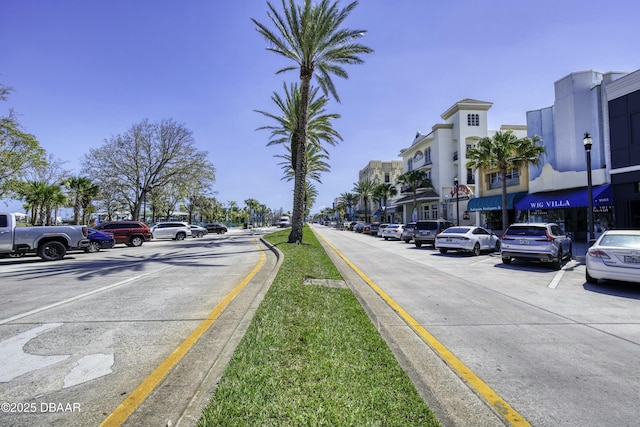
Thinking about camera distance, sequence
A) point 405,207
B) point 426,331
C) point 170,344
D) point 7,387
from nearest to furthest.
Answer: point 7,387
point 170,344
point 426,331
point 405,207

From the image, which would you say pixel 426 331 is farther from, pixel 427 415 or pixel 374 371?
pixel 427 415

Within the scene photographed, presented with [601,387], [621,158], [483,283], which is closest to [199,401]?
[601,387]

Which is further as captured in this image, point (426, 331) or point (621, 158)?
point (621, 158)

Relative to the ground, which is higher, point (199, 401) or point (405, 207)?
point (405, 207)

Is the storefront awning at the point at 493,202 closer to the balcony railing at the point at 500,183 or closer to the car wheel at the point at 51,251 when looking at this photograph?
the balcony railing at the point at 500,183

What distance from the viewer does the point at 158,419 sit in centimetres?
263

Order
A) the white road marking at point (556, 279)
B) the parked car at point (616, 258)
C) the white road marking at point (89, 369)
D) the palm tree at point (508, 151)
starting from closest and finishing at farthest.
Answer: the white road marking at point (89, 369), the parked car at point (616, 258), the white road marking at point (556, 279), the palm tree at point (508, 151)

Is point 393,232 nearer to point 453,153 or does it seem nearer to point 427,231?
point 427,231

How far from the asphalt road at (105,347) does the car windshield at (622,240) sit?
9.28m

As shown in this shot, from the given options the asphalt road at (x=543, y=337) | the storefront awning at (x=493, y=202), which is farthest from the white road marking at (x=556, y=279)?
the storefront awning at (x=493, y=202)

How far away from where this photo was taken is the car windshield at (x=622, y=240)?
872 cm

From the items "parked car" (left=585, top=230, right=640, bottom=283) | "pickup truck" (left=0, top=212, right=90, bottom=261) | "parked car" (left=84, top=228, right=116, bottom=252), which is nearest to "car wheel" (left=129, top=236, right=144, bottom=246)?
"parked car" (left=84, top=228, right=116, bottom=252)

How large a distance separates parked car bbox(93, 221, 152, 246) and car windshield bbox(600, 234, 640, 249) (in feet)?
83.8

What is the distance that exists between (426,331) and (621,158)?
21.0 m
